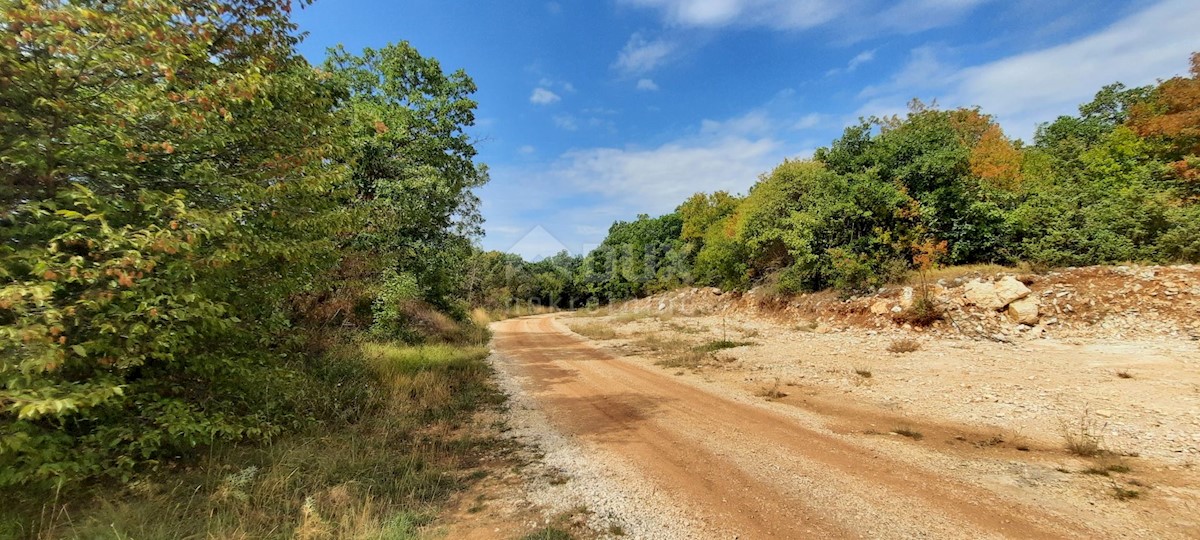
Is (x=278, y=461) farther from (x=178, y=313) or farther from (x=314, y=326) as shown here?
(x=314, y=326)

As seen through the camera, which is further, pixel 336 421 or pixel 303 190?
pixel 336 421

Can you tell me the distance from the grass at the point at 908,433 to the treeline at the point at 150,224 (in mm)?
8106

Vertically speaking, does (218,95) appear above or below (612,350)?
above

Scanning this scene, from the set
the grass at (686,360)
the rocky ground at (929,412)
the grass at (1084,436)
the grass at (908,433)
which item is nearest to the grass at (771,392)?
the rocky ground at (929,412)

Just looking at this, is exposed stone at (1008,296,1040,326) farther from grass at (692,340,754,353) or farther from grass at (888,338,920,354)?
grass at (692,340,754,353)

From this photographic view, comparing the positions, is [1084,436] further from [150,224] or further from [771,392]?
[150,224]

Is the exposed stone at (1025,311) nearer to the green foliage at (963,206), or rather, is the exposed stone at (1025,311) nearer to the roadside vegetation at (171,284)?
the green foliage at (963,206)

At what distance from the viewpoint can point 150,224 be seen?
342 centimetres

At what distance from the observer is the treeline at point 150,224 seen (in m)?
2.96

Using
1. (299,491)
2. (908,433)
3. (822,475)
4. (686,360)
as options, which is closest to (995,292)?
(686,360)

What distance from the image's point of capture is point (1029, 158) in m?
25.3

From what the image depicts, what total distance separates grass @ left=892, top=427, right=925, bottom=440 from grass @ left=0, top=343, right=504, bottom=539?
19.5ft

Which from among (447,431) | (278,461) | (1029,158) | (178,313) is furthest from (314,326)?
(1029,158)

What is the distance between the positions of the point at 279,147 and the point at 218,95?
1002 mm
